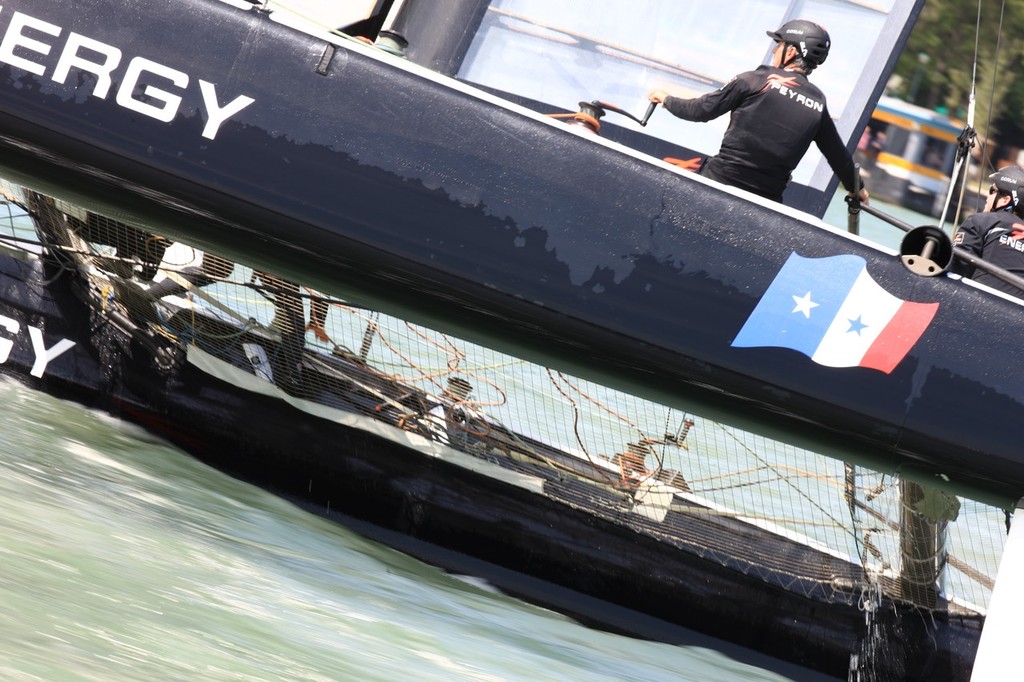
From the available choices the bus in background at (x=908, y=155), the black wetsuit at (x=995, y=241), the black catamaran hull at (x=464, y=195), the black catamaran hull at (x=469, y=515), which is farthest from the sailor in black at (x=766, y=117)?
the bus in background at (x=908, y=155)

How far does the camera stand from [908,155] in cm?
2355

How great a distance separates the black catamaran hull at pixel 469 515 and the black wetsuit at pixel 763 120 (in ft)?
4.47

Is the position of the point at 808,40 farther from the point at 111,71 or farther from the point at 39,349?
the point at 39,349

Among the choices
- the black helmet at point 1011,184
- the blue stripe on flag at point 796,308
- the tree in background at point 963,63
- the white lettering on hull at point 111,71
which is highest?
the tree in background at point 963,63

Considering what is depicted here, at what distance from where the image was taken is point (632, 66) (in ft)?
14.3

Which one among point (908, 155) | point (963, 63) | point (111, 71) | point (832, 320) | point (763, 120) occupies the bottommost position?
point (111, 71)

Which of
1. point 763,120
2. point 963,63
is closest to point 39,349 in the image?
point 763,120

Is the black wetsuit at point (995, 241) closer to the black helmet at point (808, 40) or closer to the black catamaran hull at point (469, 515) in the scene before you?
the black helmet at point (808, 40)

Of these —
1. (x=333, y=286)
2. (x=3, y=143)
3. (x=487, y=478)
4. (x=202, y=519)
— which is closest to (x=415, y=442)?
(x=487, y=478)

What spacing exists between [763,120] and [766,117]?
1 centimetres

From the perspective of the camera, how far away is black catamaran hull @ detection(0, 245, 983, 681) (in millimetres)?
4355

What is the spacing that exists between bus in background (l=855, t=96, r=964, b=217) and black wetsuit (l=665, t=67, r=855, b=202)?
19619 millimetres

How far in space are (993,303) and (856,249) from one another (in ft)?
1.06

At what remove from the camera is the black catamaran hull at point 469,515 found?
4.36 meters
